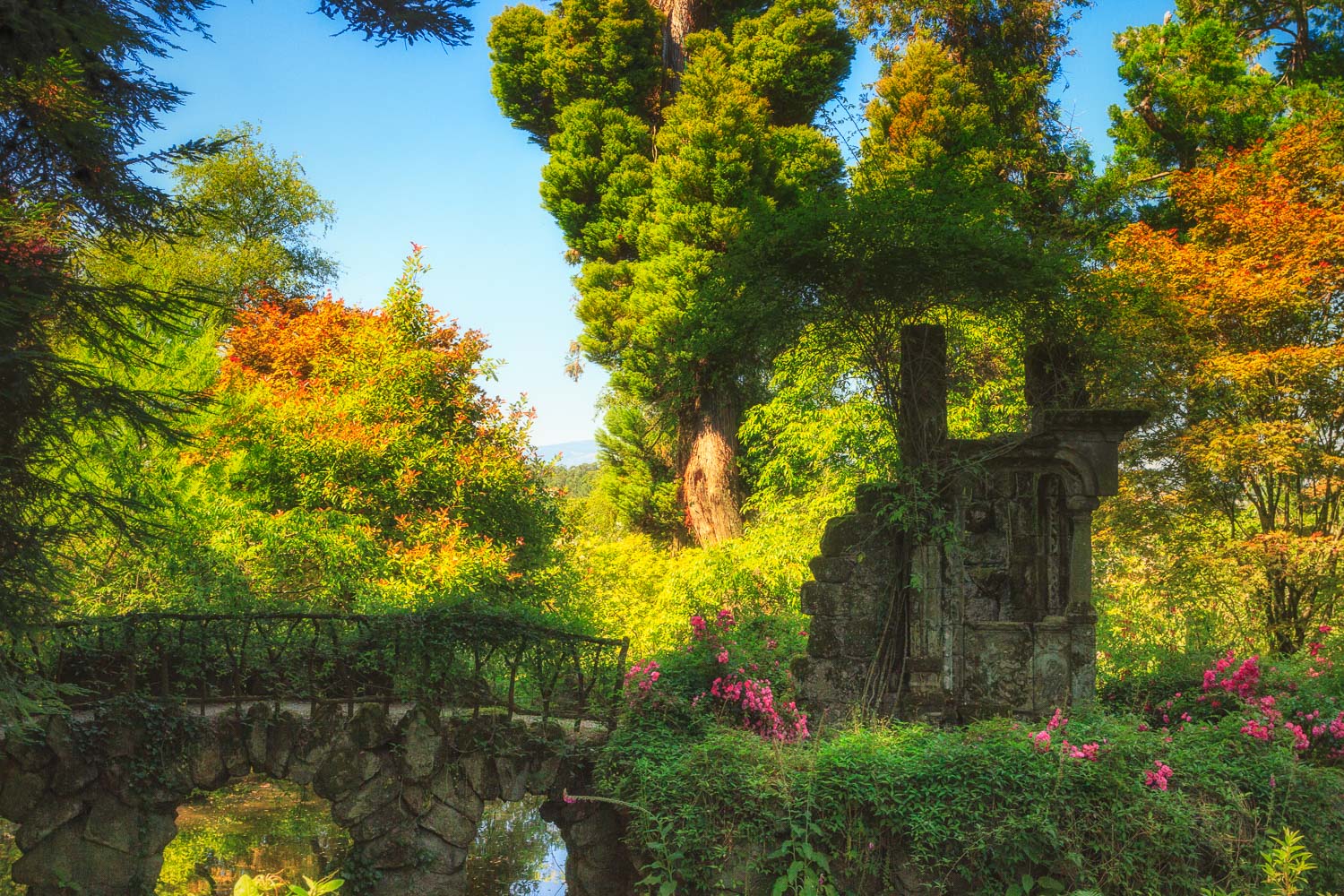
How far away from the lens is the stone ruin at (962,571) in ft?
28.0

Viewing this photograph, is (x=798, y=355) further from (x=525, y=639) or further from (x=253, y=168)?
(x=253, y=168)

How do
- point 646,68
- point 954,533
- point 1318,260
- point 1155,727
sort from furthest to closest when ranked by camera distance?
1. point 646,68
2. point 1318,260
3. point 1155,727
4. point 954,533

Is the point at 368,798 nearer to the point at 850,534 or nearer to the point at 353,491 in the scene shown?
the point at 850,534

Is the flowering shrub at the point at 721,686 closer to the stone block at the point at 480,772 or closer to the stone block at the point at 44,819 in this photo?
the stone block at the point at 480,772

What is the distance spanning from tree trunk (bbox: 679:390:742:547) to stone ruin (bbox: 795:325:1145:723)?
7.57m

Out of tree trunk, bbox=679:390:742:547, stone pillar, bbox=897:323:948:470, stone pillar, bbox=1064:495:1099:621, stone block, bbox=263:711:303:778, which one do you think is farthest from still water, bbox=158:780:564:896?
stone pillar, bbox=1064:495:1099:621

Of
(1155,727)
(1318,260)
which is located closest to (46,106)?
(1155,727)

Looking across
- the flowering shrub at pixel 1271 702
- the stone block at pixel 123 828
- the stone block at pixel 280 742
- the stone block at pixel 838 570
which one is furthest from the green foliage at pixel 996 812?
the stone block at pixel 123 828

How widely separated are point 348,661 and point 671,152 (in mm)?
10627

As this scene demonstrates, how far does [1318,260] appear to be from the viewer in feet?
42.8

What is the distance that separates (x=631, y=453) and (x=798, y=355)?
28.8ft

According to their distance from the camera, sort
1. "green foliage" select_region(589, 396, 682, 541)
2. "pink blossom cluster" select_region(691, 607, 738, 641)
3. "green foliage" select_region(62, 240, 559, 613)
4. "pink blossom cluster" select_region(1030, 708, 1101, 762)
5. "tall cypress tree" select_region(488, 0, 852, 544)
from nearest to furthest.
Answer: "pink blossom cluster" select_region(1030, 708, 1101, 762)
"pink blossom cluster" select_region(691, 607, 738, 641)
"green foliage" select_region(62, 240, 559, 613)
"tall cypress tree" select_region(488, 0, 852, 544)
"green foliage" select_region(589, 396, 682, 541)

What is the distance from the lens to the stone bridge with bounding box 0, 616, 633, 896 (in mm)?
8242

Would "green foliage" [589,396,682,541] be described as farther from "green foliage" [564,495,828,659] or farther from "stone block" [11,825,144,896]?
"stone block" [11,825,144,896]
